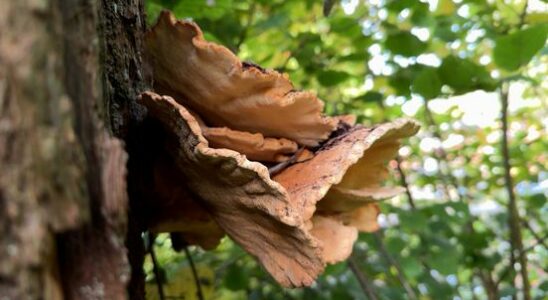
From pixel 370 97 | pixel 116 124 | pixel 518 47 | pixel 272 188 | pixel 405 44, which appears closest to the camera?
pixel 272 188

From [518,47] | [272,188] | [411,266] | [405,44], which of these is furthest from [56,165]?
[411,266]

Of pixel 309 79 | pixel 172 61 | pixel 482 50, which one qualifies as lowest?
pixel 172 61

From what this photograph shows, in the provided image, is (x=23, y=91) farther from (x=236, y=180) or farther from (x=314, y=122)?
(x=314, y=122)

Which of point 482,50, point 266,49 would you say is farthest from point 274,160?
point 482,50

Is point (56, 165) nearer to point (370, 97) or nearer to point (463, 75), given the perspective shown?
point (463, 75)

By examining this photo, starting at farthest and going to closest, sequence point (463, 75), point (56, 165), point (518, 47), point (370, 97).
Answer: point (370, 97)
point (463, 75)
point (518, 47)
point (56, 165)
